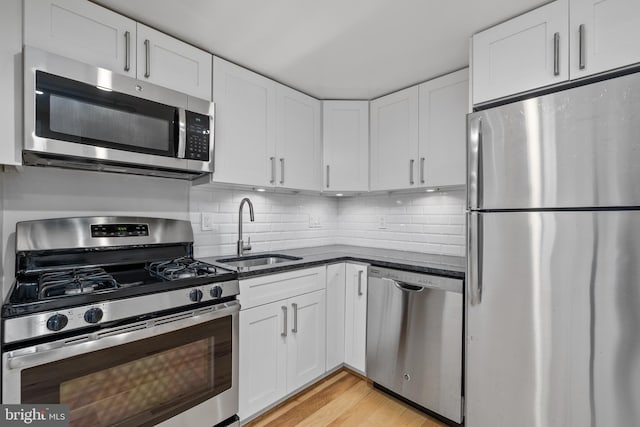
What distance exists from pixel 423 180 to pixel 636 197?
120 centimetres

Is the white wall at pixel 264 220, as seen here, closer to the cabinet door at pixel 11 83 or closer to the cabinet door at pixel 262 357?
the cabinet door at pixel 262 357

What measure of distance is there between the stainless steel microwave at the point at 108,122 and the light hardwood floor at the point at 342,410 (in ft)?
5.34

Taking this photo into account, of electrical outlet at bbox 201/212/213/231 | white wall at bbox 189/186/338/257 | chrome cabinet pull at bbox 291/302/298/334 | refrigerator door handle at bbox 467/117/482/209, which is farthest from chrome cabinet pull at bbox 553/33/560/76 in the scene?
electrical outlet at bbox 201/212/213/231

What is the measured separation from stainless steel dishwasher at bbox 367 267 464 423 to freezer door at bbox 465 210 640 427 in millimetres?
143

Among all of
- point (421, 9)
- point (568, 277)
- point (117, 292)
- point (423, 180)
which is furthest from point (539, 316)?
point (117, 292)

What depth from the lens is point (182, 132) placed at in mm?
1665

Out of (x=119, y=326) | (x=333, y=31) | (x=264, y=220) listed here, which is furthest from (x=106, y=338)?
(x=333, y=31)

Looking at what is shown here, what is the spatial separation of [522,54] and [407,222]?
1480 mm

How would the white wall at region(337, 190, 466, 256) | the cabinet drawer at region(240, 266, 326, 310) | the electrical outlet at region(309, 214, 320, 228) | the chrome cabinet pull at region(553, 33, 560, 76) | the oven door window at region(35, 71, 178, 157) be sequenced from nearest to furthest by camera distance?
the oven door window at region(35, 71, 178, 157) < the chrome cabinet pull at region(553, 33, 560, 76) < the cabinet drawer at region(240, 266, 326, 310) < the white wall at region(337, 190, 466, 256) < the electrical outlet at region(309, 214, 320, 228)

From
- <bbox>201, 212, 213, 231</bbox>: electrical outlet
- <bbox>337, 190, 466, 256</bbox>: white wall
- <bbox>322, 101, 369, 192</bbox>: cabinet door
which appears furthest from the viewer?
<bbox>322, 101, 369, 192</bbox>: cabinet door

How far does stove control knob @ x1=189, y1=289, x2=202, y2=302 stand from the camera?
4.68ft

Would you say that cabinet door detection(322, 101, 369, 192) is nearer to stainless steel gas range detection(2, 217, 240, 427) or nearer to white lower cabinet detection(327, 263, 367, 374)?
white lower cabinet detection(327, 263, 367, 374)

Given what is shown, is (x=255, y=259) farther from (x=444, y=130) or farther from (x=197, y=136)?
(x=444, y=130)

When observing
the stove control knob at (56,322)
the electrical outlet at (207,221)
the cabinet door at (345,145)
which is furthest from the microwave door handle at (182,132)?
the cabinet door at (345,145)
